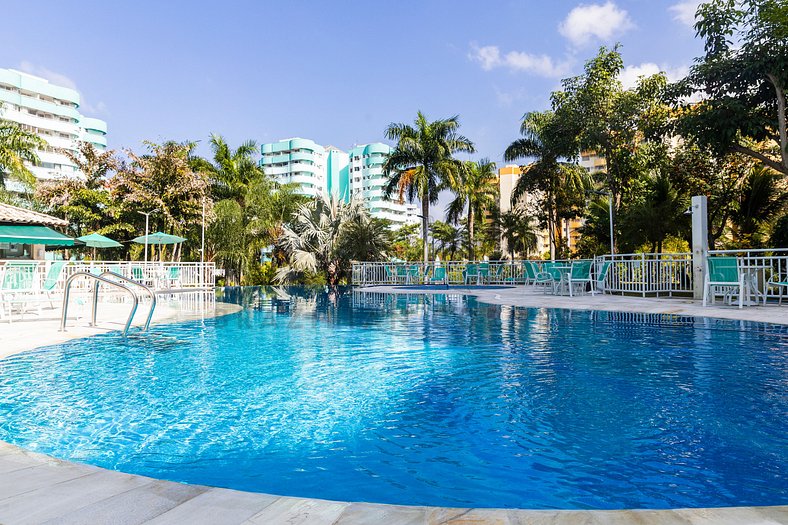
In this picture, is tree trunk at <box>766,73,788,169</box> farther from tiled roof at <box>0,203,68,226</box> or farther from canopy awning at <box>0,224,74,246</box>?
tiled roof at <box>0,203,68,226</box>

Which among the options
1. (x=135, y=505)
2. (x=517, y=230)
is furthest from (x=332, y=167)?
(x=135, y=505)

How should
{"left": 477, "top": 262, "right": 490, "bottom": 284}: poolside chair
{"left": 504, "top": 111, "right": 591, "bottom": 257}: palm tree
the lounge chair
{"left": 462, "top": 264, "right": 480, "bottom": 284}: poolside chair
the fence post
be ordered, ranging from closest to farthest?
the fence post
the lounge chair
{"left": 477, "top": 262, "right": 490, "bottom": 284}: poolside chair
{"left": 462, "top": 264, "right": 480, "bottom": 284}: poolside chair
{"left": 504, "top": 111, "right": 591, "bottom": 257}: palm tree

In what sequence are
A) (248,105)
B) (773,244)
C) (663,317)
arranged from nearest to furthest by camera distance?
(663,317)
(773,244)
(248,105)

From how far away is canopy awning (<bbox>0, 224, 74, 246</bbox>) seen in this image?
14.7 metres

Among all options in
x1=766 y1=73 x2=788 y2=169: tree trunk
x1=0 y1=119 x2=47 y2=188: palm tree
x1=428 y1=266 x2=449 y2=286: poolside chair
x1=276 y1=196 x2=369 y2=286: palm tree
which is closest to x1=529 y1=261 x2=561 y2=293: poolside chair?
x1=428 y1=266 x2=449 y2=286: poolside chair

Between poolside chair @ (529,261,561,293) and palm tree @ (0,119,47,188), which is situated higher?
palm tree @ (0,119,47,188)

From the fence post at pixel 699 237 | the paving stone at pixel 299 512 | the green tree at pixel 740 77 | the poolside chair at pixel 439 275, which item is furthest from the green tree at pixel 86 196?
the paving stone at pixel 299 512

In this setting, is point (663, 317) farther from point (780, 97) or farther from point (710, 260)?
point (780, 97)

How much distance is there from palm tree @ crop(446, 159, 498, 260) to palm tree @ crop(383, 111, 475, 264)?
90 cm

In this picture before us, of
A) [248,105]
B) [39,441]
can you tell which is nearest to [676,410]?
[39,441]

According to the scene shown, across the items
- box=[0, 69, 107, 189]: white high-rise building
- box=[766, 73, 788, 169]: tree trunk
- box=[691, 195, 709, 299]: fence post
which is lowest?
box=[691, 195, 709, 299]: fence post

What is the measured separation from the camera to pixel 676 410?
153 inches

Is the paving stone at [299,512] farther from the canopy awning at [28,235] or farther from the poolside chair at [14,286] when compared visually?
the canopy awning at [28,235]

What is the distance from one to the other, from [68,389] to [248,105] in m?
36.1
